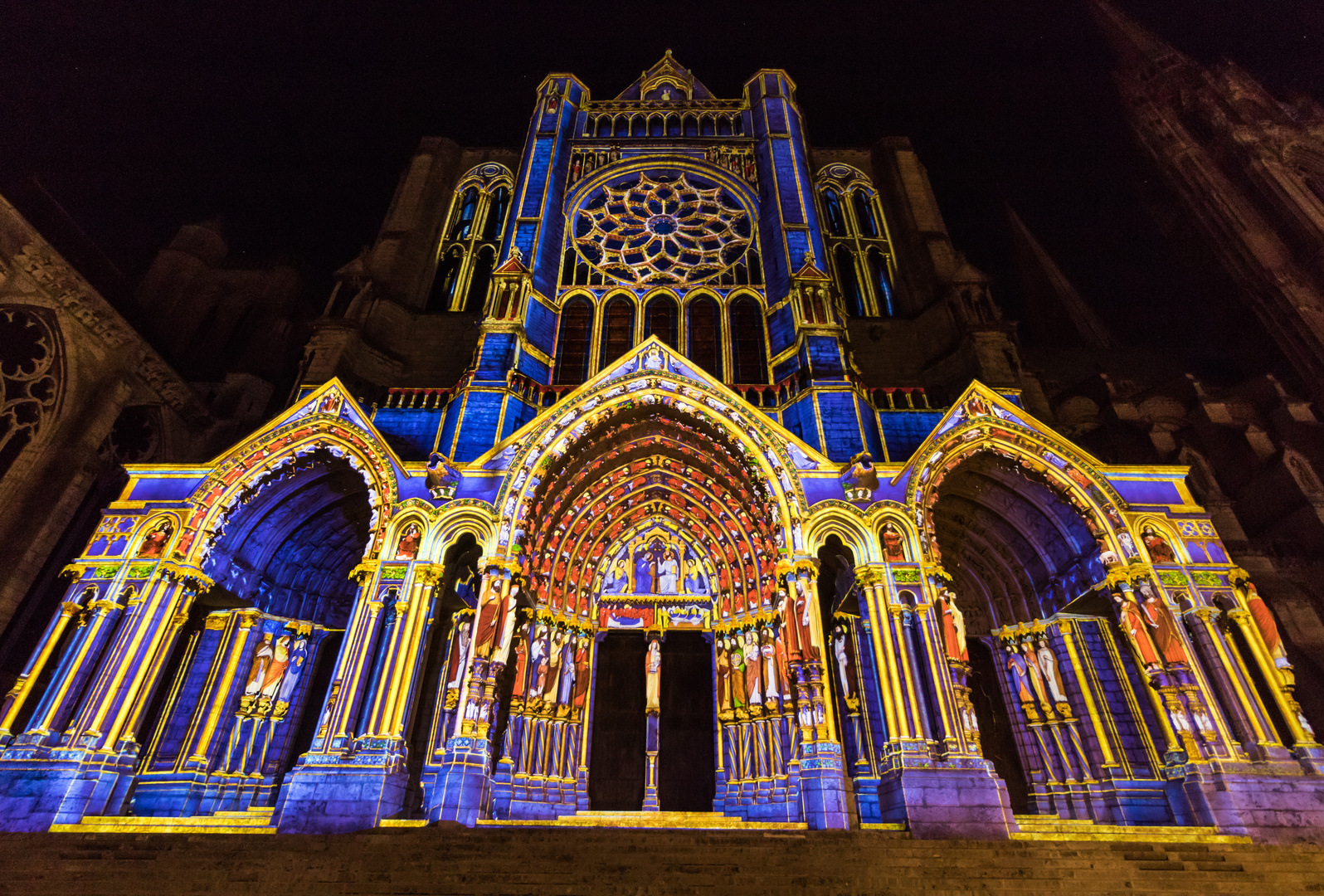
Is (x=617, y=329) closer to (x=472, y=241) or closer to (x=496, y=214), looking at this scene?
(x=472, y=241)

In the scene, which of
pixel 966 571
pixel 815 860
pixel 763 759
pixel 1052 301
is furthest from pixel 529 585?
pixel 1052 301

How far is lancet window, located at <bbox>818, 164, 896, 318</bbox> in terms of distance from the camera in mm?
17984

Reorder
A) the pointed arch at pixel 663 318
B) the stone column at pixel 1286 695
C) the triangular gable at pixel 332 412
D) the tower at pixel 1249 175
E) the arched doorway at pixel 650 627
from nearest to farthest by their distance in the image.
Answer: the stone column at pixel 1286 695, the arched doorway at pixel 650 627, the triangular gable at pixel 332 412, the pointed arch at pixel 663 318, the tower at pixel 1249 175

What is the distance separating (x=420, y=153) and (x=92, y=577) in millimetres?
15816

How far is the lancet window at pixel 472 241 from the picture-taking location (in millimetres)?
18016

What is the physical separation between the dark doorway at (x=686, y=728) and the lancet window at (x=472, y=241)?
1070cm

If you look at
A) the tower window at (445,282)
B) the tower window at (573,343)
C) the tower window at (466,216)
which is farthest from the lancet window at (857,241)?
the tower window at (466,216)

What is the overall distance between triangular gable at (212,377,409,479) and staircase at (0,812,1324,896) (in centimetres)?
570

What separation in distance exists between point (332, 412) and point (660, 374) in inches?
226

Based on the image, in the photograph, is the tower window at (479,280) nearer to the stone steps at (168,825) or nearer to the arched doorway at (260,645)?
the arched doorway at (260,645)

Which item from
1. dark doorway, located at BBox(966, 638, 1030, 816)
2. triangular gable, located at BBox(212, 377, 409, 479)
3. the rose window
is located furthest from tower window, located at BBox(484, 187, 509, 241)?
dark doorway, located at BBox(966, 638, 1030, 816)

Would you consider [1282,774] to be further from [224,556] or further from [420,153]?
[420,153]

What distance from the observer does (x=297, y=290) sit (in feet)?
70.2

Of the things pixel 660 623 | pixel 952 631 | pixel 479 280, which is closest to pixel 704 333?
pixel 479 280
